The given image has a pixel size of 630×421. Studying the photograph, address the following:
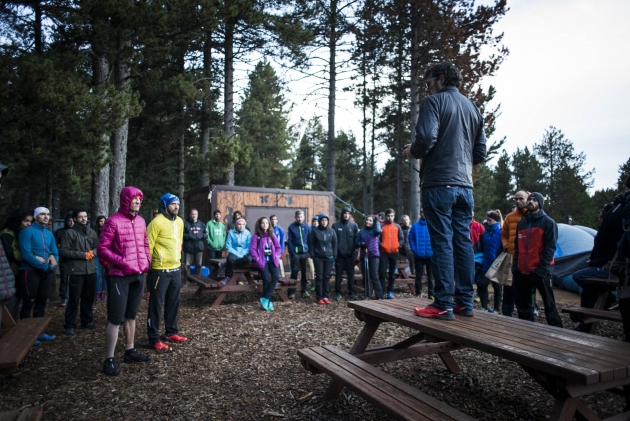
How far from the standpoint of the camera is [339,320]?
23.8 ft

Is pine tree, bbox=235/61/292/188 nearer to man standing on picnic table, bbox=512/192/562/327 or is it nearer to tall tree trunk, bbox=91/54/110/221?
tall tree trunk, bbox=91/54/110/221

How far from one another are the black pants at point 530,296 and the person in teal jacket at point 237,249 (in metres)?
5.16

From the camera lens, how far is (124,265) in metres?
4.70

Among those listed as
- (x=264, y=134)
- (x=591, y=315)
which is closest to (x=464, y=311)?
(x=591, y=315)

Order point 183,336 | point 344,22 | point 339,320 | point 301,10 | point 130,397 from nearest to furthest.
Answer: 1. point 130,397
2. point 183,336
3. point 339,320
4. point 301,10
5. point 344,22

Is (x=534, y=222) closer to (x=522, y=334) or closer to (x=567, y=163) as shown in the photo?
(x=522, y=334)

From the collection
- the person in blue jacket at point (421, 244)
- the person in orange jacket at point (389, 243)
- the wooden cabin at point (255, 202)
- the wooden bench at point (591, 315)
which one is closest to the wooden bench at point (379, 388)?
the wooden bench at point (591, 315)

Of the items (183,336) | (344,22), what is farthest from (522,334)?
(344,22)

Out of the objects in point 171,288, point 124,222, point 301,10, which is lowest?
point 171,288

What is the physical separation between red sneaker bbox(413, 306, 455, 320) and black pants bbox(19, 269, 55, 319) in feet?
18.4

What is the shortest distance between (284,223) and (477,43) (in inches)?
376

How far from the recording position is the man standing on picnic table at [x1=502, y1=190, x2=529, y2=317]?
6.46 metres

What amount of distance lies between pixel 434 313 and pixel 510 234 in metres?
4.23

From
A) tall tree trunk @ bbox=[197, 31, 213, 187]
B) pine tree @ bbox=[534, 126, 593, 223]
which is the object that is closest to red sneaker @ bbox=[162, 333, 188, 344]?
tall tree trunk @ bbox=[197, 31, 213, 187]
